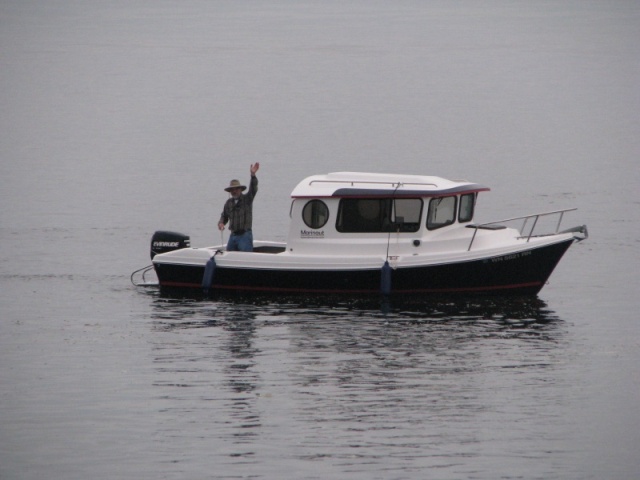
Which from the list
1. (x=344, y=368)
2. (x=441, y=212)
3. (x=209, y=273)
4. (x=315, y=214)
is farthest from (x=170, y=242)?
(x=344, y=368)

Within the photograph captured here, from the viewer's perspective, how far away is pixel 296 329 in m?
23.8

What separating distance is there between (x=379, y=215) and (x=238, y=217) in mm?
3122

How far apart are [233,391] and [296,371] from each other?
163 centimetres

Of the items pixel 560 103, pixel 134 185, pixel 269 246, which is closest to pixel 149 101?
pixel 560 103

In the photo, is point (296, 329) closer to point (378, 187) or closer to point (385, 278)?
point (385, 278)

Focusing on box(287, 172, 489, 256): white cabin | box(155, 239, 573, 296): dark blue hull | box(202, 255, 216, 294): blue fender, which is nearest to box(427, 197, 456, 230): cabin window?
box(287, 172, 489, 256): white cabin

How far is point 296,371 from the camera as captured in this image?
2056 centimetres

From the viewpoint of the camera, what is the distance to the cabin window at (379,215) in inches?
1032

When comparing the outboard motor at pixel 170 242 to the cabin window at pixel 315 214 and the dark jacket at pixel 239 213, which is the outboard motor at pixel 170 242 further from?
the cabin window at pixel 315 214

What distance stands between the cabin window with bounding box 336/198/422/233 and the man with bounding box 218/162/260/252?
6.71 feet

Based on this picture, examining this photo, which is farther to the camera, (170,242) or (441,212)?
(170,242)

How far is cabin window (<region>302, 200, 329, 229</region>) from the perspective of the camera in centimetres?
2650

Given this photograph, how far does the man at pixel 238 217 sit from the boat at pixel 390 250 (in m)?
0.38

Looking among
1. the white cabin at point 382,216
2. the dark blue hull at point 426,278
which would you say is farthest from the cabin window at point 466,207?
the dark blue hull at point 426,278
